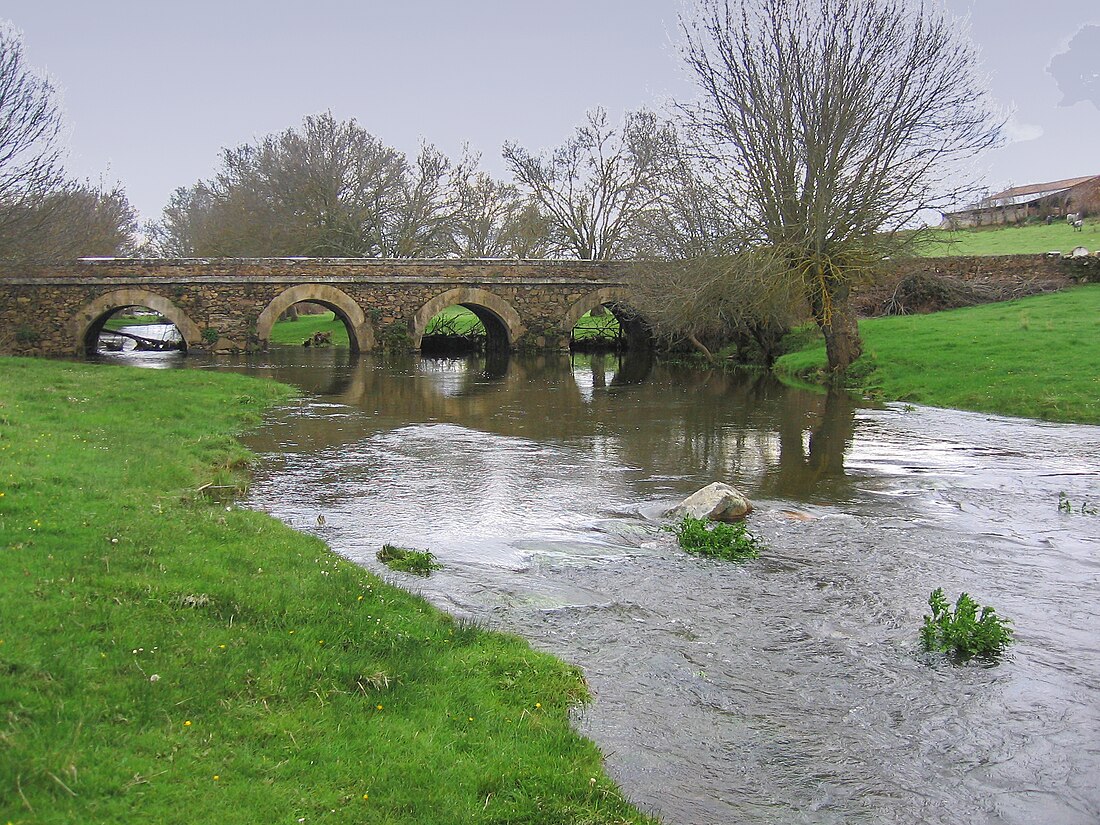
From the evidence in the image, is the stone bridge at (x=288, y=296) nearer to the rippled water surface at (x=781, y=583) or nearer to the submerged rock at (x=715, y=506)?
the rippled water surface at (x=781, y=583)

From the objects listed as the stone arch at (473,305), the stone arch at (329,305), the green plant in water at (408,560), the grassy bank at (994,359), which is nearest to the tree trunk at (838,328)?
the grassy bank at (994,359)

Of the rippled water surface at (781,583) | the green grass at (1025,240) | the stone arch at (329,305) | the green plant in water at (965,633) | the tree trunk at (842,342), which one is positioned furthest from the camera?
the green grass at (1025,240)

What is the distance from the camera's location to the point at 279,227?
48625mm

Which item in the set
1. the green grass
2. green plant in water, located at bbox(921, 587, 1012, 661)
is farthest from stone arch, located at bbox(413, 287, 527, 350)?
green plant in water, located at bbox(921, 587, 1012, 661)

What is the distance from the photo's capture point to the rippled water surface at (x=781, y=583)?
4.97 metres

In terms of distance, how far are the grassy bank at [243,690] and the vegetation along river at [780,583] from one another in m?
0.61

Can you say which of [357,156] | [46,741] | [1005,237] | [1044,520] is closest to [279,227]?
[357,156]

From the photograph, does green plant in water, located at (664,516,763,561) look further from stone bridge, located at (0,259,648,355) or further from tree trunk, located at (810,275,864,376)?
stone bridge, located at (0,259,648,355)

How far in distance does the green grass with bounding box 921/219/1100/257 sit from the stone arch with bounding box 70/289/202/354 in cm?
3104

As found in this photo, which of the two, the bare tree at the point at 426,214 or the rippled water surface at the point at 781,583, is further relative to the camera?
the bare tree at the point at 426,214

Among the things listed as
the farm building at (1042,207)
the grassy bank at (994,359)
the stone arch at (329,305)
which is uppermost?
the farm building at (1042,207)

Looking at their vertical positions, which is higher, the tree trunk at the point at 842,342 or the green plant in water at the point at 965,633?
the tree trunk at the point at 842,342

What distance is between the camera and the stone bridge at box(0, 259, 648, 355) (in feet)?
117

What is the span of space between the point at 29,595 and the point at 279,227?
46.2m
